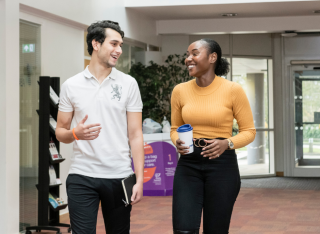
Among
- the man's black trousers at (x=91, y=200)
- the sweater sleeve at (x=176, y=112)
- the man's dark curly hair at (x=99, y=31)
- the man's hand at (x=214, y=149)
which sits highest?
the man's dark curly hair at (x=99, y=31)

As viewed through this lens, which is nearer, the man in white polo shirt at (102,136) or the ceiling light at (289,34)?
the man in white polo shirt at (102,136)

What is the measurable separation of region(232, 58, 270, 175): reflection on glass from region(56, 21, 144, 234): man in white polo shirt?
760cm

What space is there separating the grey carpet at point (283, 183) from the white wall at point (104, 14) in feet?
10.9

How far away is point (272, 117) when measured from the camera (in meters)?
9.91

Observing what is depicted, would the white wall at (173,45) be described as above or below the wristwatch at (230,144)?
above

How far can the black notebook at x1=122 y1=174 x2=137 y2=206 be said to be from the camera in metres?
2.07

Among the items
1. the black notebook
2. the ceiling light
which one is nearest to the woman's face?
the black notebook

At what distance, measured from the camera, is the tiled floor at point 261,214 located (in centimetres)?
511

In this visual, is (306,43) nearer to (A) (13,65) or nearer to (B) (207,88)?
(A) (13,65)

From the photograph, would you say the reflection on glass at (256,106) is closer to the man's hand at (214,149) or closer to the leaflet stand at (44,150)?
the leaflet stand at (44,150)

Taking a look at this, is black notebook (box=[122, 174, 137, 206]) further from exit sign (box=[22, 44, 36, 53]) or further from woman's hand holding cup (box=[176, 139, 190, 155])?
exit sign (box=[22, 44, 36, 53])

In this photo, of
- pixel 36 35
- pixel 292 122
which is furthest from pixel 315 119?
pixel 36 35

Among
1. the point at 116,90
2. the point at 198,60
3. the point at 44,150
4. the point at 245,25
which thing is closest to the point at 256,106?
the point at 245,25

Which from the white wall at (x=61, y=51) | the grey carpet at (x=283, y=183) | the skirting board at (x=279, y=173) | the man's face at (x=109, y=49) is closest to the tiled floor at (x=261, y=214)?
the grey carpet at (x=283, y=183)
